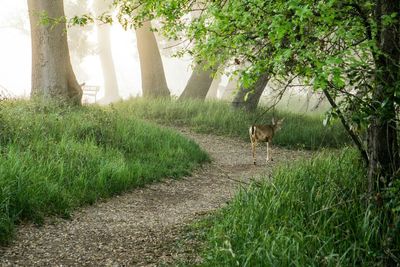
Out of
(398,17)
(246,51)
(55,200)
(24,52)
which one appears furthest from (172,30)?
(24,52)

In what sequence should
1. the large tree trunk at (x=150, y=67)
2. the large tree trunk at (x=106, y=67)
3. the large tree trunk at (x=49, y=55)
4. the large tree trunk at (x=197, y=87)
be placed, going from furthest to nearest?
the large tree trunk at (x=106, y=67) < the large tree trunk at (x=150, y=67) < the large tree trunk at (x=197, y=87) < the large tree trunk at (x=49, y=55)

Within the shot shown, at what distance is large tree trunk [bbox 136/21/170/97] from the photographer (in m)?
19.4

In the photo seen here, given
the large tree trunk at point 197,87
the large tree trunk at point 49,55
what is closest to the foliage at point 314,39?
the large tree trunk at point 49,55

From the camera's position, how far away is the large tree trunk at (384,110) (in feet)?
13.3

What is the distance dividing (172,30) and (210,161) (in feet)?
12.3

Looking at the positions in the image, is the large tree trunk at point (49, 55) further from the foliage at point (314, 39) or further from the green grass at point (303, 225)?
the green grass at point (303, 225)

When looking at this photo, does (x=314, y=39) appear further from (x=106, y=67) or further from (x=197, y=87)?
(x=106, y=67)

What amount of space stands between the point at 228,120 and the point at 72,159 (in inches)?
305

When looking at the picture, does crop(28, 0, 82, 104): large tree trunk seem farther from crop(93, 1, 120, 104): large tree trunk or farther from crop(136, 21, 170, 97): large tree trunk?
crop(93, 1, 120, 104): large tree trunk

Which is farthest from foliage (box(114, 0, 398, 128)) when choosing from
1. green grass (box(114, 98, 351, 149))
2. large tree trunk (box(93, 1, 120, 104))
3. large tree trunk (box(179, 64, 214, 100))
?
large tree trunk (box(93, 1, 120, 104))

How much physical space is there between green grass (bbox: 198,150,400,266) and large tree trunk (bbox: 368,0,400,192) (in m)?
0.38

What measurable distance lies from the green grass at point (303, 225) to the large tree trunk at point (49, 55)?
8452mm

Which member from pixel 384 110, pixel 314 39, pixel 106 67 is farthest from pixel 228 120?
pixel 106 67

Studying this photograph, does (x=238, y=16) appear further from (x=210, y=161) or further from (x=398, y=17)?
(x=210, y=161)
